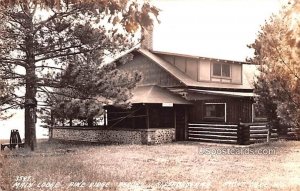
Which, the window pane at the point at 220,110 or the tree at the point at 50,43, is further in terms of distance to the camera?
the window pane at the point at 220,110

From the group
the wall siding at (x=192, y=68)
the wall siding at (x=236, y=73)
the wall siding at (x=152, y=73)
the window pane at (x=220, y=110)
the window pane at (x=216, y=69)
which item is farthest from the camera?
the wall siding at (x=236, y=73)

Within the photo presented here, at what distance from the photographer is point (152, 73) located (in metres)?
27.2

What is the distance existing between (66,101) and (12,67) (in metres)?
3.57

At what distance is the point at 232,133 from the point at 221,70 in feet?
24.1

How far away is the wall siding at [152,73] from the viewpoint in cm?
2597

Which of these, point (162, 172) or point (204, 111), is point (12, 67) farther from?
point (204, 111)

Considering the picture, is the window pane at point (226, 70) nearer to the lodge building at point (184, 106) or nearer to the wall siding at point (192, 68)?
the lodge building at point (184, 106)

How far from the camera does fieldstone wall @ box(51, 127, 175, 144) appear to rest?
22.6 metres

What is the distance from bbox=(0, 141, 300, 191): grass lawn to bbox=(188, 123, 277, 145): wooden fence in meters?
2.35

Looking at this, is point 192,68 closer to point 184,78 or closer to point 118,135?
point 184,78

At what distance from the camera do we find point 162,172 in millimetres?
12250

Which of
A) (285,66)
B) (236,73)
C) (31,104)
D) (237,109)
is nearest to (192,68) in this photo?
(236,73)

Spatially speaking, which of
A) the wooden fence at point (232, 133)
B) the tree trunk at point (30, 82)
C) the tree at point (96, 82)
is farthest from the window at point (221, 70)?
the tree trunk at point (30, 82)

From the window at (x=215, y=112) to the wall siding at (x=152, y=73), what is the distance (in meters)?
2.52
